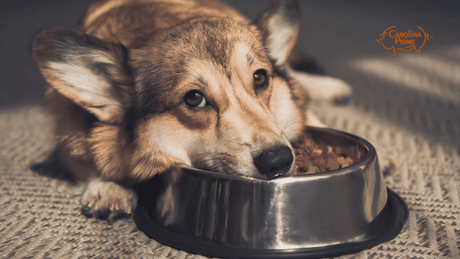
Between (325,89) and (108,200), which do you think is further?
(325,89)

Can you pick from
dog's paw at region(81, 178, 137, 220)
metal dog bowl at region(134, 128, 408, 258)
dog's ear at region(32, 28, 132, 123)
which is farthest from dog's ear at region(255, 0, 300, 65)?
dog's paw at region(81, 178, 137, 220)

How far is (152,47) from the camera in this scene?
1568 mm

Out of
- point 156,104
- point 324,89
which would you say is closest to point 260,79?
point 156,104

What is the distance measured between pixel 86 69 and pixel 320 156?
3.36 ft

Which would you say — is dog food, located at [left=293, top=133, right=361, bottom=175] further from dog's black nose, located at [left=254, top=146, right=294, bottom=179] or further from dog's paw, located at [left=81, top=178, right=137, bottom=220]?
dog's paw, located at [left=81, top=178, right=137, bottom=220]

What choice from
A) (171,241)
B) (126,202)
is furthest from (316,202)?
(126,202)

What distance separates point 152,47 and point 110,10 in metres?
0.71

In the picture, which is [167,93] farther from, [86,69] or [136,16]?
[136,16]

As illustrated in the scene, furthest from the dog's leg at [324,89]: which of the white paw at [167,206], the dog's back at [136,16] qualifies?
the white paw at [167,206]

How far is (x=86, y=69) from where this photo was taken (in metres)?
1.53

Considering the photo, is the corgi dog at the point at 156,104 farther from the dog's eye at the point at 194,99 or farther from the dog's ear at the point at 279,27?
the dog's ear at the point at 279,27

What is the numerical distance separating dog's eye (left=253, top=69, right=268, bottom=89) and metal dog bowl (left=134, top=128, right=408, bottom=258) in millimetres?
542

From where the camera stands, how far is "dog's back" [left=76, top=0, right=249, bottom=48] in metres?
1.82

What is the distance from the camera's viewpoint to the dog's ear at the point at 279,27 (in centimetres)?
182
